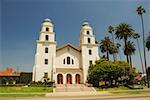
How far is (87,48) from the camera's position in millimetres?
44688

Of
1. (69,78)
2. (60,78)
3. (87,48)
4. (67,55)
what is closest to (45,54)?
(67,55)

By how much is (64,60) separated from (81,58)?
3.82m

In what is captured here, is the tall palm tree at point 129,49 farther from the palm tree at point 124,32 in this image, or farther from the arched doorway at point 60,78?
the arched doorway at point 60,78

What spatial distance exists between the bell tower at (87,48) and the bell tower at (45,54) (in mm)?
6523

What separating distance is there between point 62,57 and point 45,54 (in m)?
3.99

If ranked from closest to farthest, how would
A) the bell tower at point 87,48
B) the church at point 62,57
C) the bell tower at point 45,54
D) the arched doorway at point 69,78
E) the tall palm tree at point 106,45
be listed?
1. the bell tower at point 45,54
2. the church at point 62,57
3. the arched doorway at point 69,78
4. the bell tower at point 87,48
5. the tall palm tree at point 106,45

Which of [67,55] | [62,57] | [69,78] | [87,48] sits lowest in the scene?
[69,78]

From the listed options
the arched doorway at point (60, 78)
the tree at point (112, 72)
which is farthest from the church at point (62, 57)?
the tree at point (112, 72)

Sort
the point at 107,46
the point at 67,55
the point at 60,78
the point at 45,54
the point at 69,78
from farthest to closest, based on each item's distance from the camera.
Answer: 1. the point at 107,46
2. the point at 67,55
3. the point at 69,78
4. the point at 45,54
5. the point at 60,78

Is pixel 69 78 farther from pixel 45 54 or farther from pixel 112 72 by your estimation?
pixel 112 72

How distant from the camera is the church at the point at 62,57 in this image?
41.2 metres

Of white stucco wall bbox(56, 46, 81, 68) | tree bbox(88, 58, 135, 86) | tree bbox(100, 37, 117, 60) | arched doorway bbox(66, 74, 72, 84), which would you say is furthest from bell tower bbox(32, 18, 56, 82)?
→ tree bbox(100, 37, 117, 60)

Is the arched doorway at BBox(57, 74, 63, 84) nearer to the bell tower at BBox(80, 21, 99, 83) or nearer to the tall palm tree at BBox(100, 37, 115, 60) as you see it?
the bell tower at BBox(80, 21, 99, 83)

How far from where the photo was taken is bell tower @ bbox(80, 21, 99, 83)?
142 ft
